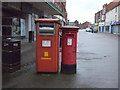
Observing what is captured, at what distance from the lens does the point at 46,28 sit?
19.7ft

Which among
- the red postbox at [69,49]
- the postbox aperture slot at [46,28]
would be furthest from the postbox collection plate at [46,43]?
the red postbox at [69,49]

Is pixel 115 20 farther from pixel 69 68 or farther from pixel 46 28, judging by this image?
pixel 46 28

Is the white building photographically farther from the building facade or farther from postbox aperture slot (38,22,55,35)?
postbox aperture slot (38,22,55,35)

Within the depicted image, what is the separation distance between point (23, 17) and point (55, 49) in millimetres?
15668

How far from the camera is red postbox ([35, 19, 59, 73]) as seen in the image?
6.03m

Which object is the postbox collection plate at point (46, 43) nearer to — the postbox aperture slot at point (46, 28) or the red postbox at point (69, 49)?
the postbox aperture slot at point (46, 28)

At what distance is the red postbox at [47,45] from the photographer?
6.03m

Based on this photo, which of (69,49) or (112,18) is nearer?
(69,49)

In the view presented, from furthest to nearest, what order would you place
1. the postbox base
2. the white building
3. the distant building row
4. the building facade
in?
the distant building row
the white building
the building facade
the postbox base

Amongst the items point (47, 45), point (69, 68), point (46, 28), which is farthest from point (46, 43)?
point (69, 68)

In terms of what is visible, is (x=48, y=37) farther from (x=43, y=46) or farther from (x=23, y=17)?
(x=23, y=17)

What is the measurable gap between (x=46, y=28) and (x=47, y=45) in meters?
0.57

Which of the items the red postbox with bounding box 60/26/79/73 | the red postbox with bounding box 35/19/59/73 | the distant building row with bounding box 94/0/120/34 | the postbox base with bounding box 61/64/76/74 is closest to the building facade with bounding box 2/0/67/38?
the red postbox with bounding box 35/19/59/73

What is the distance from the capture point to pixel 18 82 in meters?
5.29
